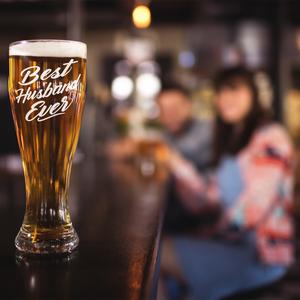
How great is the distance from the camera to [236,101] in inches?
73.3

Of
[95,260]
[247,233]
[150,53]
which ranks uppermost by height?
[150,53]

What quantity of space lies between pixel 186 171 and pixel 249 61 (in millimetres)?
3129

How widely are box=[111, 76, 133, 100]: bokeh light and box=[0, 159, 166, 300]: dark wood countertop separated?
23.9 ft

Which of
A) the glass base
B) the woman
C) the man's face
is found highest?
the glass base

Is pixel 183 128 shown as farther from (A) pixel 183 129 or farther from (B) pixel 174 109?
(B) pixel 174 109

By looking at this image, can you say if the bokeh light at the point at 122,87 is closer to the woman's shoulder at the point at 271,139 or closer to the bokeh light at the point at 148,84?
the bokeh light at the point at 148,84

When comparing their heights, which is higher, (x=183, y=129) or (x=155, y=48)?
(x=155, y=48)

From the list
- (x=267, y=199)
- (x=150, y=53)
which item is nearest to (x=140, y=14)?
(x=267, y=199)

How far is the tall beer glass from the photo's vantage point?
1.37 feet

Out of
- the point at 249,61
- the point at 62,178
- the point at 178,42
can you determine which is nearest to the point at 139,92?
the point at 178,42

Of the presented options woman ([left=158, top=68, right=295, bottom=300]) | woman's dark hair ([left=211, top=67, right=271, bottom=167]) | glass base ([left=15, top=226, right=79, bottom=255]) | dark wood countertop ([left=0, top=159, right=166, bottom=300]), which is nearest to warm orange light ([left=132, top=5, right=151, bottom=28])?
woman's dark hair ([left=211, top=67, right=271, bottom=167])

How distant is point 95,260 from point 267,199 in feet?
3.64

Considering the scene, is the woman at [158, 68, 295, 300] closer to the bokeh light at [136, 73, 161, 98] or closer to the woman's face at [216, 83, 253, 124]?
the woman's face at [216, 83, 253, 124]

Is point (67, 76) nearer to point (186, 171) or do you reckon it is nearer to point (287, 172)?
point (287, 172)
